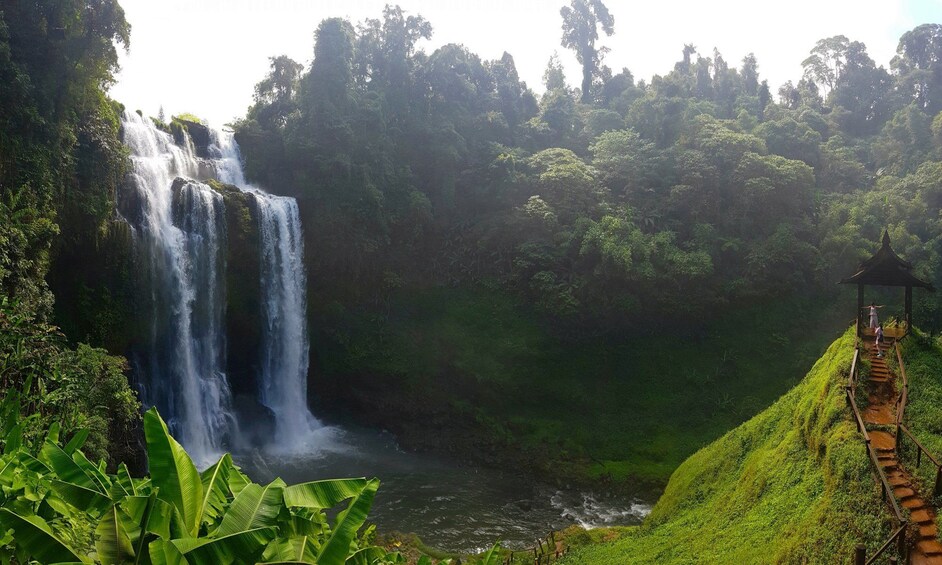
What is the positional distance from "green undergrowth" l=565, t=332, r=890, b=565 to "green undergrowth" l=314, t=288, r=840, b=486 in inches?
401

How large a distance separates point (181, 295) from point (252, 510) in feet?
73.5

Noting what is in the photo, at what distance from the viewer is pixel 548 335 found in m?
31.5

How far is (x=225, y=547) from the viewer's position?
4.61 m

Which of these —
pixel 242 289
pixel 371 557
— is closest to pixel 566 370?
pixel 242 289

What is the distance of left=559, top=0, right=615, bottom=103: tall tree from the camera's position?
51.8m

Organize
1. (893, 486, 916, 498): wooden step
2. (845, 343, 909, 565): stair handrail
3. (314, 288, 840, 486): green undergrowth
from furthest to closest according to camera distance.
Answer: (314, 288, 840, 486): green undergrowth
(893, 486, 916, 498): wooden step
(845, 343, 909, 565): stair handrail

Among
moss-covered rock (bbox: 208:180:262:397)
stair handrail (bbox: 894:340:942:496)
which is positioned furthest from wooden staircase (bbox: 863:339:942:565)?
moss-covered rock (bbox: 208:180:262:397)

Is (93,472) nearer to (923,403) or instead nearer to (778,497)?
(778,497)

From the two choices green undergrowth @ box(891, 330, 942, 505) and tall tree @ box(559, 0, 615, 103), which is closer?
green undergrowth @ box(891, 330, 942, 505)

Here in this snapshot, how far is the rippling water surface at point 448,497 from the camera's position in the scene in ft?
66.1

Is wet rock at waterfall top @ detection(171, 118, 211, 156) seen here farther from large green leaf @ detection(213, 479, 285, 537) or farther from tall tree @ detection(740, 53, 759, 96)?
tall tree @ detection(740, 53, 759, 96)

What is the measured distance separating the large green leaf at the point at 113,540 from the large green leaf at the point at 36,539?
6.8 inches

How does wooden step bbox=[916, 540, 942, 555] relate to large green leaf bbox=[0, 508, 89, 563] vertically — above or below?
below

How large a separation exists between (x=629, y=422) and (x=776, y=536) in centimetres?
1861
